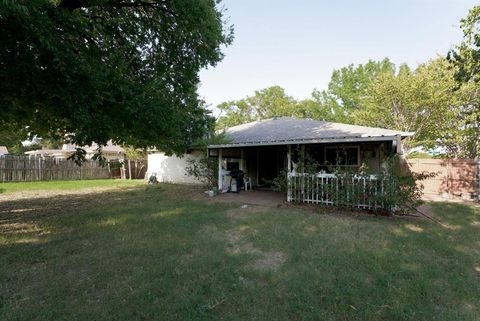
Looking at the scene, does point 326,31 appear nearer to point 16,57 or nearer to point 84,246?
point 16,57

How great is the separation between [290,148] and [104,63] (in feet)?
20.5

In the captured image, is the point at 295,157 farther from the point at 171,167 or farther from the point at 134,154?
the point at 134,154

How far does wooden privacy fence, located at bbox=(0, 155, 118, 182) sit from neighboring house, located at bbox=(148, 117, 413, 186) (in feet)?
21.0

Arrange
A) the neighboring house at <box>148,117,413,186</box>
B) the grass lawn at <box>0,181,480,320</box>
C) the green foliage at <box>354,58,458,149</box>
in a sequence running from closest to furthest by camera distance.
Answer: the grass lawn at <box>0,181,480,320</box>
the neighboring house at <box>148,117,413,186</box>
the green foliage at <box>354,58,458,149</box>

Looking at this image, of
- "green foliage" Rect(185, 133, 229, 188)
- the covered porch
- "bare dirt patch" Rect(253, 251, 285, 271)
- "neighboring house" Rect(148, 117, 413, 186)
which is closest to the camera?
"bare dirt patch" Rect(253, 251, 285, 271)

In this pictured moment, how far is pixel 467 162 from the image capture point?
11.0m

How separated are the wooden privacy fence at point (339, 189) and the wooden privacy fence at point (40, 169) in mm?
11843

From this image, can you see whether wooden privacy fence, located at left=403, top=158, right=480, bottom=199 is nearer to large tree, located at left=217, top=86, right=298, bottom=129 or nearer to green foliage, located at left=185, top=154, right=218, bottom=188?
green foliage, located at left=185, top=154, right=218, bottom=188

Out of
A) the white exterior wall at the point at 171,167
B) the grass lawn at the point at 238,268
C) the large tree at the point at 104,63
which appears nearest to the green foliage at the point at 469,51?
the grass lawn at the point at 238,268

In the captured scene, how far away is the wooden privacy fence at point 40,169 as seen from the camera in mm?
16719

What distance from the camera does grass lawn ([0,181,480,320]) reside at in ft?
9.36

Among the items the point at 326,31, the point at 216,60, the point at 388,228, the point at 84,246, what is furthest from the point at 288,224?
the point at 326,31

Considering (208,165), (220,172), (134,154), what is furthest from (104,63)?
(134,154)

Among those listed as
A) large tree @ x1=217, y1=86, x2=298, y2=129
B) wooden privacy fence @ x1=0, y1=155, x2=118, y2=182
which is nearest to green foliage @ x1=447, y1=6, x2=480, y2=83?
wooden privacy fence @ x1=0, y1=155, x2=118, y2=182
